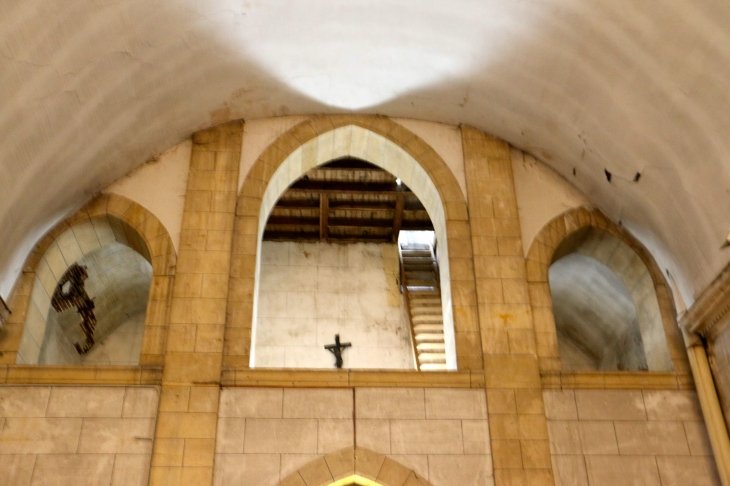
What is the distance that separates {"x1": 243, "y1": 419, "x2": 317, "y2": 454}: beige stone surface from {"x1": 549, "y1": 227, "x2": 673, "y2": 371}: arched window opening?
380cm

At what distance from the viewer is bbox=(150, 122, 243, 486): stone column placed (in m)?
7.64

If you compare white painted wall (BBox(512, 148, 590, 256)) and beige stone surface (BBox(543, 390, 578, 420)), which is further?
white painted wall (BBox(512, 148, 590, 256))

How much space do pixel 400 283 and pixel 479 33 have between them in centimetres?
649

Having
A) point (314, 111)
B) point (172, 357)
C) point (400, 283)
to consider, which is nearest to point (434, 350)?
point (400, 283)

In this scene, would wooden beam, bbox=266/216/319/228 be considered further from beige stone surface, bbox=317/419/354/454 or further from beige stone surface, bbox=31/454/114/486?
beige stone surface, bbox=31/454/114/486

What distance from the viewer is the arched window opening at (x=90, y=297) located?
8.95 meters

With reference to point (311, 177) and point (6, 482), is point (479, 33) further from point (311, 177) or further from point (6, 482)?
point (6, 482)

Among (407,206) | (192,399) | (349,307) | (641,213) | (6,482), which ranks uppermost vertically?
(407,206)

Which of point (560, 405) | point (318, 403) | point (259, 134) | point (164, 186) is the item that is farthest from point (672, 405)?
point (164, 186)

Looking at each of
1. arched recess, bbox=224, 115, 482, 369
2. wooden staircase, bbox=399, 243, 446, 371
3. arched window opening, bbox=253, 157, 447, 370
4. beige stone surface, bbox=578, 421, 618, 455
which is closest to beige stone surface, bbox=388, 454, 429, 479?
arched recess, bbox=224, 115, 482, 369

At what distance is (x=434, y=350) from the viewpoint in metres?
12.6

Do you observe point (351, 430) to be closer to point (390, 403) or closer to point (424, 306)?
point (390, 403)

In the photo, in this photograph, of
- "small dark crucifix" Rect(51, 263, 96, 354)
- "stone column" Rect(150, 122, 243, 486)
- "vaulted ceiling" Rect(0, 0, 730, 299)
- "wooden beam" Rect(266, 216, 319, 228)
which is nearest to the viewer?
"vaulted ceiling" Rect(0, 0, 730, 299)

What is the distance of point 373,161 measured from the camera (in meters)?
10.4
